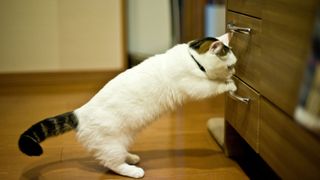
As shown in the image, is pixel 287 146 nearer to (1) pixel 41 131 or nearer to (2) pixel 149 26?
(1) pixel 41 131

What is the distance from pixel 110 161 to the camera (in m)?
1.43

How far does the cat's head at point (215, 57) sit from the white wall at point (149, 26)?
172 centimetres

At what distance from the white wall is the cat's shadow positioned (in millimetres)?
1513

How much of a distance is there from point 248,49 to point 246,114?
9.1 inches

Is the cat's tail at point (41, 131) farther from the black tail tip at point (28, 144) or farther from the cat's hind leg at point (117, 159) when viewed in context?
the cat's hind leg at point (117, 159)

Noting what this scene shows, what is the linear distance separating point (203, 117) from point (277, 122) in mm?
1130

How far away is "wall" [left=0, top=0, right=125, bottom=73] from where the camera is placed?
2.73 metres

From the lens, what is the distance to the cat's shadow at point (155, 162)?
1.55 meters

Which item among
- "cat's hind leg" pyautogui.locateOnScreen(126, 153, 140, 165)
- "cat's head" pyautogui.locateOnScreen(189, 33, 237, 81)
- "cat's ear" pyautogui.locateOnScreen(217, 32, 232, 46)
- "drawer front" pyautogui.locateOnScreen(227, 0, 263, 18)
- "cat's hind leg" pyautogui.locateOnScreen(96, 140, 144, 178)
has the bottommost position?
"cat's hind leg" pyautogui.locateOnScreen(126, 153, 140, 165)

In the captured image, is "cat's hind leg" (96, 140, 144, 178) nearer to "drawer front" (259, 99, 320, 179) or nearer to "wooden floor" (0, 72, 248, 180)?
"wooden floor" (0, 72, 248, 180)

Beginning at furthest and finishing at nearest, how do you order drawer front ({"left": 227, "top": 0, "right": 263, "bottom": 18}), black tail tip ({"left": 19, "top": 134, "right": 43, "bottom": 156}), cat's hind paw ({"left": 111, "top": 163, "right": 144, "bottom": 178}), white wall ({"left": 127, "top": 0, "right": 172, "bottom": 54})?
white wall ({"left": 127, "top": 0, "right": 172, "bottom": 54}) → cat's hind paw ({"left": 111, "top": 163, "right": 144, "bottom": 178}) → black tail tip ({"left": 19, "top": 134, "right": 43, "bottom": 156}) → drawer front ({"left": 227, "top": 0, "right": 263, "bottom": 18})

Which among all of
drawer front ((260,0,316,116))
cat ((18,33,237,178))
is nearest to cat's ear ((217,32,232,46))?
cat ((18,33,237,178))

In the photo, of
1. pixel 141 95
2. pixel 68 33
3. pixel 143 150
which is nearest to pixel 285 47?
pixel 141 95

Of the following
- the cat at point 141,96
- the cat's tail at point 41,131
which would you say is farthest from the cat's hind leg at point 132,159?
the cat's tail at point 41,131
